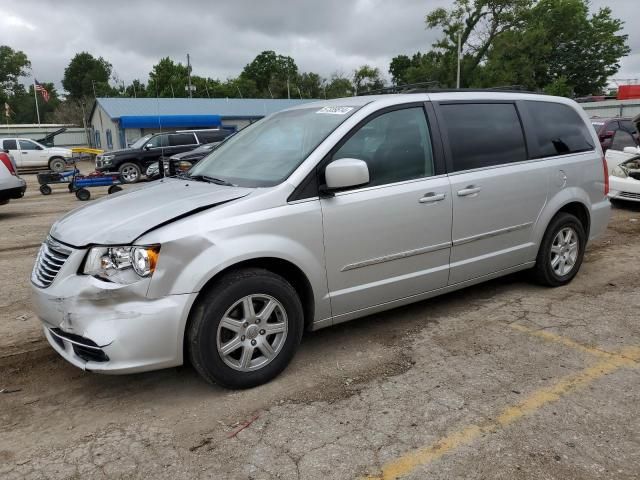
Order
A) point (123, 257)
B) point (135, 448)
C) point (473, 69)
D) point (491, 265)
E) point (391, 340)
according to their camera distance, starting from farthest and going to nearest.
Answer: point (473, 69), point (491, 265), point (391, 340), point (123, 257), point (135, 448)

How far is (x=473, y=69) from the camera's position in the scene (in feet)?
158

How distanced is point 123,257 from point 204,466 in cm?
121

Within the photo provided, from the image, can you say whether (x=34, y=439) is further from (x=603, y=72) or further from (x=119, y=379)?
(x=603, y=72)

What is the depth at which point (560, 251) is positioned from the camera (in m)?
5.19

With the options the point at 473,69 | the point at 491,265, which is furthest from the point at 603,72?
the point at 491,265

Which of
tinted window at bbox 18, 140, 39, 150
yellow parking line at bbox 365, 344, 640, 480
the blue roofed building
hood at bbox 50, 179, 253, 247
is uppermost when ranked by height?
the blue roofed building

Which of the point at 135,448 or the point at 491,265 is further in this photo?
the point at 491,265

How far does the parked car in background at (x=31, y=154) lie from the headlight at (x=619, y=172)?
22855 millimetres

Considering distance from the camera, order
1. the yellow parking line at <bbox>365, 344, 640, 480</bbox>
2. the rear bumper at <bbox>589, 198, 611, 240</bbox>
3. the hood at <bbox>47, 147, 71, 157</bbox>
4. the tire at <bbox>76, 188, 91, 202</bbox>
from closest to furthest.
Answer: the yellow parking line at <bbox>365, 344, 640, 480</bbox>
the rear bumper at <bbox>589, 198, 611, 240</bbox>
the tire at <bbox>76, 188, 91, 202</bbox>
the hood at <bbox>47, 147, 71, 157</bbox>

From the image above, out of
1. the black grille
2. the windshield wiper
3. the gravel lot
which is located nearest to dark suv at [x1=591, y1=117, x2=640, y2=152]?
the gravel lot

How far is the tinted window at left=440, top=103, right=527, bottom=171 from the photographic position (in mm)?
4316

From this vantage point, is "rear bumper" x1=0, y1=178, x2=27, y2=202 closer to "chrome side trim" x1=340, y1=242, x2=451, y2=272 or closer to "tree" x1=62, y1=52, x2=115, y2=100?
"chrome side trim" x1=340, y1=242, x2=451, y2=272

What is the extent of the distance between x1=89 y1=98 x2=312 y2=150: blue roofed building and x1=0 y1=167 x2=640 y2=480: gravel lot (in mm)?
31029

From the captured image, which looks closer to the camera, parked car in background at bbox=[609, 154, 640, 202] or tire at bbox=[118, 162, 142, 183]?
parked car in background at bbox=[609, 154, 640, 202]
